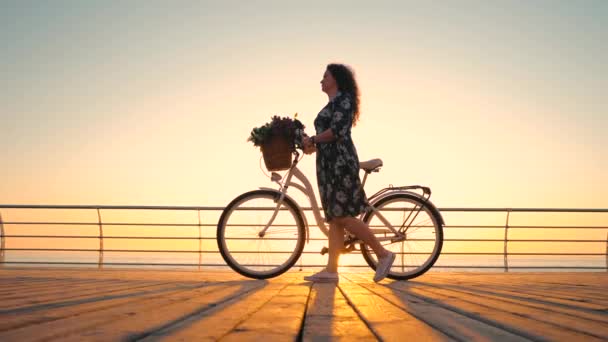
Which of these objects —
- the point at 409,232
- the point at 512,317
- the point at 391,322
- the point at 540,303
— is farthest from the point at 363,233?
the point at 391,322

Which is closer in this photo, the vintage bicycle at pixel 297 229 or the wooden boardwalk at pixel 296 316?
the wooden boardwalk at pixel 296 316

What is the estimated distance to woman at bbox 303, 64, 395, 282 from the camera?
146 inches

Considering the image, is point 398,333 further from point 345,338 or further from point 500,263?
point 500,263

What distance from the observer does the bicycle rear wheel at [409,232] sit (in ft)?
13.2

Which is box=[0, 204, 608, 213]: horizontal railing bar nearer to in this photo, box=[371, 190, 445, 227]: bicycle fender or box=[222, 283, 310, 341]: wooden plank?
box=[371, 190, 445, 227]: bicycle fender

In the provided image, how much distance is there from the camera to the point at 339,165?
12.4ft

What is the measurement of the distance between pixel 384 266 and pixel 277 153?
1.05m

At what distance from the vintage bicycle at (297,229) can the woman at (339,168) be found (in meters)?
0.15

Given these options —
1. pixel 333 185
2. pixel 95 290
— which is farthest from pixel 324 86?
pixel 95 290

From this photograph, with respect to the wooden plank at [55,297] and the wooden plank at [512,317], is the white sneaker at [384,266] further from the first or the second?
the wooden plank at [55,297]

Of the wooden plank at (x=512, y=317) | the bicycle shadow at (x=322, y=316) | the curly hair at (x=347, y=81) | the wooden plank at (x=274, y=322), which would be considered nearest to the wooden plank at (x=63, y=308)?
the wooden plank at (x=274, y=322)

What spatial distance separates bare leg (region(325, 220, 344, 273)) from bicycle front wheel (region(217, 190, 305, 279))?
0.22 meters

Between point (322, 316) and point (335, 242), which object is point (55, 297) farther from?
point (335, 242)

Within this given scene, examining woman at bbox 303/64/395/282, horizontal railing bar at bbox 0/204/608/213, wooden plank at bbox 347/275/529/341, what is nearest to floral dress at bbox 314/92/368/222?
woman at bbox 303/64/395/282
